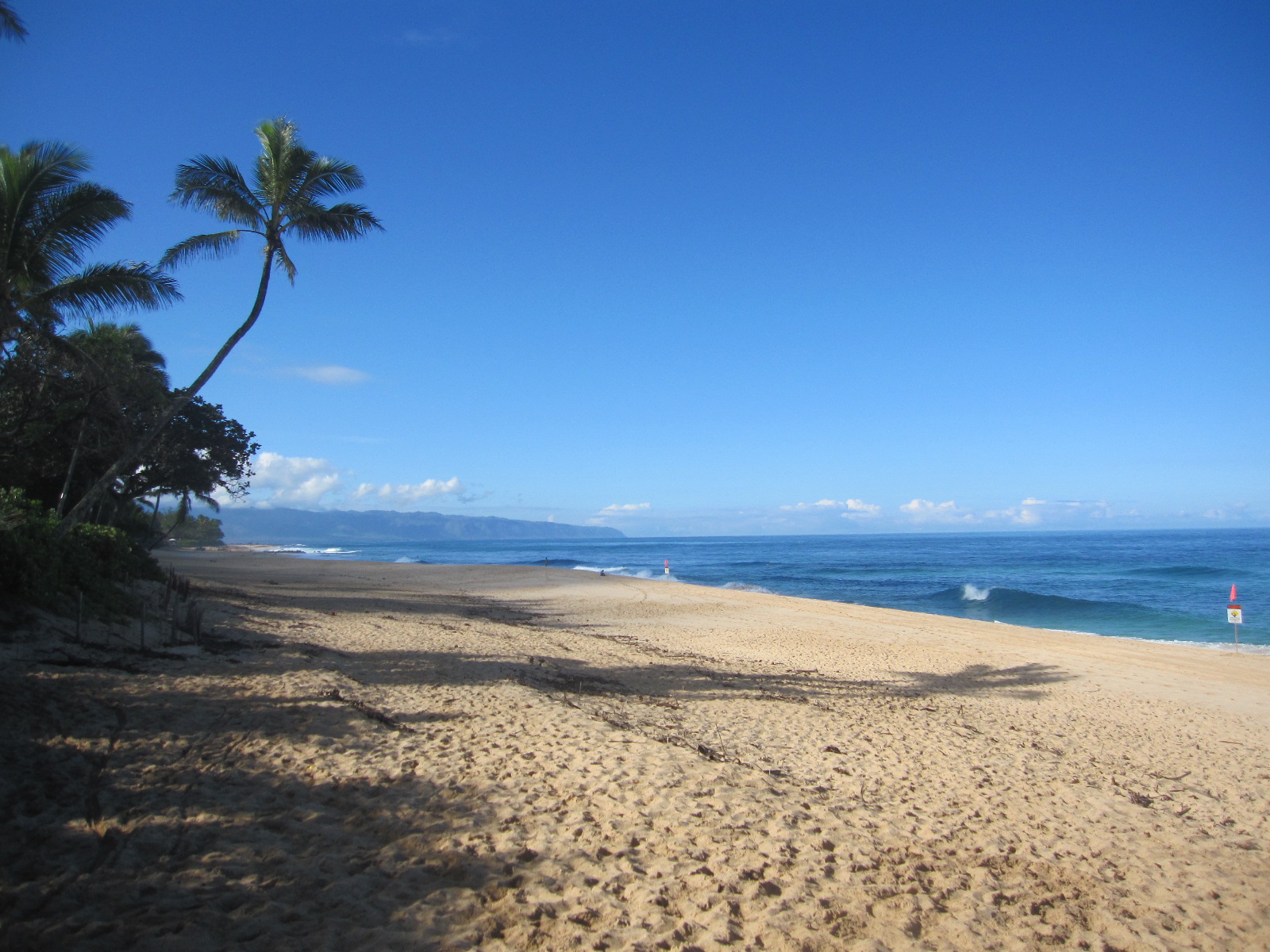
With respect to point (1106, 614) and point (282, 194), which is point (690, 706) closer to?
point (282, 194)

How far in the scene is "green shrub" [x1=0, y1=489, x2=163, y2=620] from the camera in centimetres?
810

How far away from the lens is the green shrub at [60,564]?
810 cm

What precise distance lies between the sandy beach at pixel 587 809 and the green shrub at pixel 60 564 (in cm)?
90

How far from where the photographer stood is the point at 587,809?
480 centimetres

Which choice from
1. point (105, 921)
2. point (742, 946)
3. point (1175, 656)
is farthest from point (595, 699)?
point (1175, 656)

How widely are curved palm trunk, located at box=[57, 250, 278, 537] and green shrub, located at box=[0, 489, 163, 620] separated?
1.19 feet

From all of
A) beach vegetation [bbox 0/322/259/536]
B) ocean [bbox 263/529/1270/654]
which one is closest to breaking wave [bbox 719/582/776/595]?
ocean [bbox 263/529/1270/654]

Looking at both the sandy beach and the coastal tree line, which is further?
the coastal tree line

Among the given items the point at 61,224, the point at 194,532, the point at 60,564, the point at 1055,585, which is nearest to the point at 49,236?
the point at 61,224

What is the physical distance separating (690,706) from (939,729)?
2889 millimetres

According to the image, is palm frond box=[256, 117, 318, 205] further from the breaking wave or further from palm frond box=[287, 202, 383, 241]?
the breaking wave

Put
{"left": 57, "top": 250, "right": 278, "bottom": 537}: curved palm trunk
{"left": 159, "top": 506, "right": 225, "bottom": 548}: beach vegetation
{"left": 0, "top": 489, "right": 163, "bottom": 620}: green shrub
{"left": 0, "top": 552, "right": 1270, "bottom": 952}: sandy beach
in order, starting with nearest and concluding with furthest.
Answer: {"left": 0, "top": 552, "right": 1270, "bottom": 952}: sandy beach, {"left": 0, "top": 489, "right": 163, "bottom": 620}: green shrub, {"left": 57, "top": 250, "right": 278, "bottom": 537}: curved palm trunk, {"left": 159, "top": 506, "right": 225, "bottom": 548}: beach vegetation

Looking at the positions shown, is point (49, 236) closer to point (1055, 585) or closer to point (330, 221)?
point (330, 221)

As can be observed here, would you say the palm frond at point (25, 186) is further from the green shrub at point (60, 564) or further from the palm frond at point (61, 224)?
the green shrub at point (60, 564)
